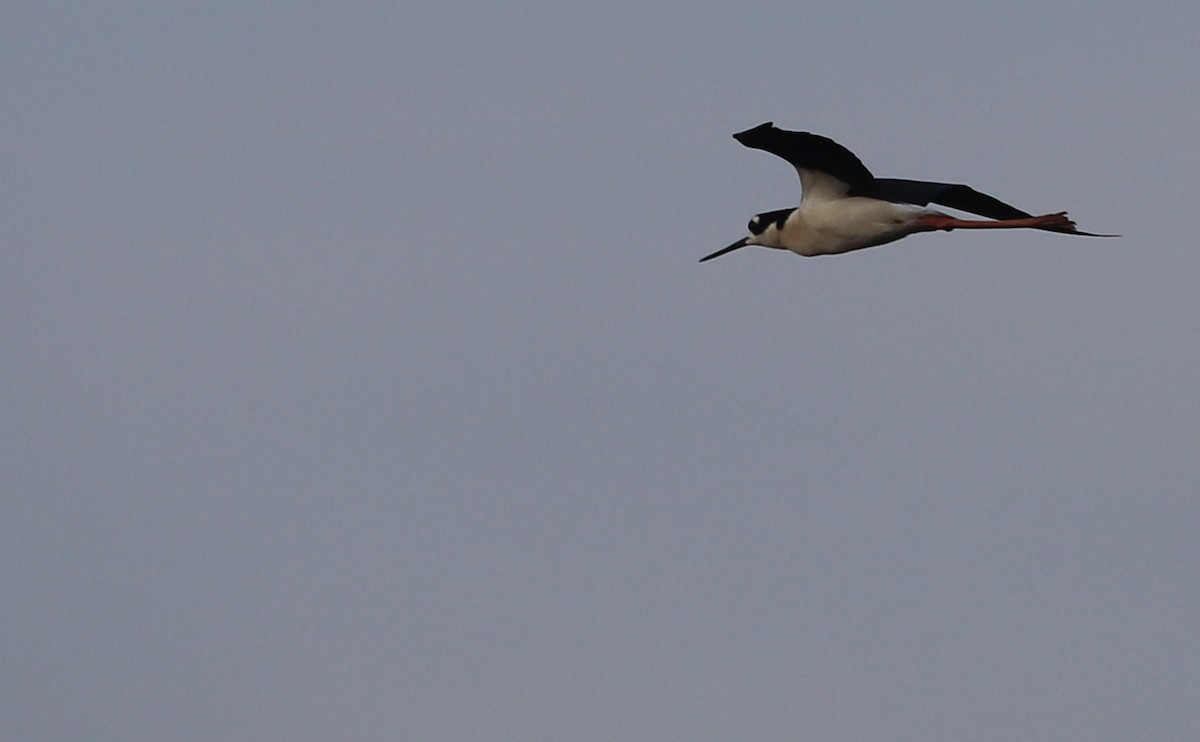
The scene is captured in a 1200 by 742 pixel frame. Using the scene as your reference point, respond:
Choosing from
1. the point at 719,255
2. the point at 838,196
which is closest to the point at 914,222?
the point at 838,196

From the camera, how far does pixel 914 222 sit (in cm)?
2575

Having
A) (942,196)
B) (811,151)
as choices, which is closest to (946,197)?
(942,196)

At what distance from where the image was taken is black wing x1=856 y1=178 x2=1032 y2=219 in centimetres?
2558

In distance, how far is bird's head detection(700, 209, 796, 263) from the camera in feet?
88.6

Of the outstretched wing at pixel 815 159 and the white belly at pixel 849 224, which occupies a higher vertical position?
the outstretched wing at pixel 815 159

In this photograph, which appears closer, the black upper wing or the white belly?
the black upper wing

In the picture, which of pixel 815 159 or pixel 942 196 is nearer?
pixel 815 159

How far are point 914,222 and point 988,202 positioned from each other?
1.67m

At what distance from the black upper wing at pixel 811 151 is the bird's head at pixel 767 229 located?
109cm

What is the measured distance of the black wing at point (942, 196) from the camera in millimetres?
25578

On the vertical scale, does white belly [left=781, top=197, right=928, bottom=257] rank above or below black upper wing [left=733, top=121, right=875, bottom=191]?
below

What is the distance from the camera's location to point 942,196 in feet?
86.9

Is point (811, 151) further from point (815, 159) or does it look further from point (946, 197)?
point (946, 197)

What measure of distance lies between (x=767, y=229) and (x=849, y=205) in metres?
1.54
